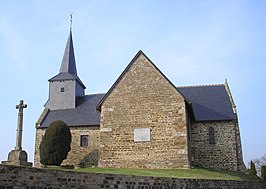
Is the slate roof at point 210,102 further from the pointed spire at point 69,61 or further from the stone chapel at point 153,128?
the pointed spire at point 69,61

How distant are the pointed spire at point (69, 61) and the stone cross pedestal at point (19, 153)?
1547 cm

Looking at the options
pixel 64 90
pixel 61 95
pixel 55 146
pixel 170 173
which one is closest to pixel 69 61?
pixel 64 90

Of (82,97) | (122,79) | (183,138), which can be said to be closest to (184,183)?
(183,138)

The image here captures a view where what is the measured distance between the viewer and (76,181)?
8.74 meters

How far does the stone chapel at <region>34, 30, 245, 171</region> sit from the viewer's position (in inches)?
768

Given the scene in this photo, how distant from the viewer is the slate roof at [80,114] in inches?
1066

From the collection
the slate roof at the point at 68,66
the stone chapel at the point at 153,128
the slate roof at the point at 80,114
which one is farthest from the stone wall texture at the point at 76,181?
the slate roof at the point at 68,66

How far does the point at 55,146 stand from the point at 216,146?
39.5ft

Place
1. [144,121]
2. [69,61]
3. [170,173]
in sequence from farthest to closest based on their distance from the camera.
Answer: [69,61] → [144,121] → [170,173]

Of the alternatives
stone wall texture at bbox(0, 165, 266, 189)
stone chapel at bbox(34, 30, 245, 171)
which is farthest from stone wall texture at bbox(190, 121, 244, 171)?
stone wall texture at bbox(0, 165, 266, 189)

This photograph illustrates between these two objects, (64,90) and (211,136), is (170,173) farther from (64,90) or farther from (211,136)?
(64,90)

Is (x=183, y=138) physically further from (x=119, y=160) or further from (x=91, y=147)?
(x=91, y=147)

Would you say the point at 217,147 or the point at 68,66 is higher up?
the point at 68,66

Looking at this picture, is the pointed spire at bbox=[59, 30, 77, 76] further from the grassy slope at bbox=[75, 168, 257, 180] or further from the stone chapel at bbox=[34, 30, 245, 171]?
the grassy slope at bbox=[75, 168, 257, 180]
